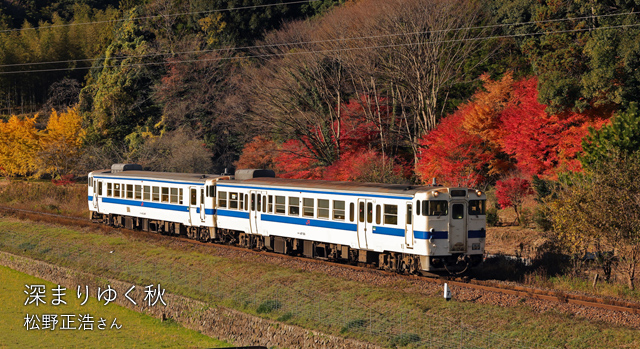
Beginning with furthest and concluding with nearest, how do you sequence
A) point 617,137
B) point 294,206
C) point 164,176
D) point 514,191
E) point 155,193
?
point 514,191 < point 155,193 < point 164,176 < point 617,137 < point 294,206

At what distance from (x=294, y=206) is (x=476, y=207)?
6.35 meters

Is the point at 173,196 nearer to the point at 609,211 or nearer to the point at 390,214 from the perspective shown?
the point at 390,214

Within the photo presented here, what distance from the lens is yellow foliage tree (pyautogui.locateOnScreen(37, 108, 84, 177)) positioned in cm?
5206

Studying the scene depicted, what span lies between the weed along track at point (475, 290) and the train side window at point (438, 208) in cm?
188

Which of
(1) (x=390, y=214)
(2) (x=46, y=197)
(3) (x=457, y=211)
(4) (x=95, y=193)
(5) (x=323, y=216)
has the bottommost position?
(2) (x=46, y=197)

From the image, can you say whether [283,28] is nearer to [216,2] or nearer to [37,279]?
[216,2]

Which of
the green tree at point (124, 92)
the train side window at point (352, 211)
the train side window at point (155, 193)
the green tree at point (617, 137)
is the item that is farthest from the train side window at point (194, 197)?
the green tree at point (124, 92)

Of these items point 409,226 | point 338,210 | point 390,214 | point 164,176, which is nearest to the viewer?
point 409,226

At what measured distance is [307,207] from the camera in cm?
2166

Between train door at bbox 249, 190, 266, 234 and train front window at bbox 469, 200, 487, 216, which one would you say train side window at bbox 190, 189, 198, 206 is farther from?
train front window at bbox 469, 200, 487, 216

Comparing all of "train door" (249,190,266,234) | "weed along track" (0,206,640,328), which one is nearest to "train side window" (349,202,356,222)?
"weed along track" (0,206,640,328)

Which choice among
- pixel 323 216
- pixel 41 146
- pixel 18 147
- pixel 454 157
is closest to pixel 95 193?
pixel 323 216

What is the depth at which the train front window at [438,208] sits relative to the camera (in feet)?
59.4

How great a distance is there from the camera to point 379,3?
133 ft
